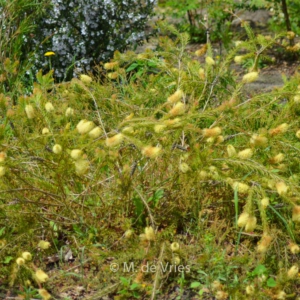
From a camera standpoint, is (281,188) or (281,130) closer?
(281,188)

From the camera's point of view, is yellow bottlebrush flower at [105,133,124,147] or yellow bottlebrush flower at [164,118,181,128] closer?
yellow bottlebrush flower at [105,133,124,147]

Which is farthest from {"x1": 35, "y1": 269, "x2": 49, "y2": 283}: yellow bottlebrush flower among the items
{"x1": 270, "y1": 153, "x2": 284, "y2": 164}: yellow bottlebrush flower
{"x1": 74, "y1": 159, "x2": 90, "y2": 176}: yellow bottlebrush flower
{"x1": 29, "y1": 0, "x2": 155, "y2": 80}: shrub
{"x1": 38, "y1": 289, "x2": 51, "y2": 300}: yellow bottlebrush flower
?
{"x1": 29, "y1": 0, "x2": 155, "y2": 80}: shrub

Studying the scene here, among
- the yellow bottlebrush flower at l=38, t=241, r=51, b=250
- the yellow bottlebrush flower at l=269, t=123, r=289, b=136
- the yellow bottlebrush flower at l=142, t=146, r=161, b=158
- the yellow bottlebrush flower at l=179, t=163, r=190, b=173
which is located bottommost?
the yellow bottlebrush flower at l=38, t=241, r=51, b=250

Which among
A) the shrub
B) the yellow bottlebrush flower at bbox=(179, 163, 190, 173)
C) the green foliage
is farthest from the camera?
the shrub

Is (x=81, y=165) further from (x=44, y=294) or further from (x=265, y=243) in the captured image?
(x=265, y=243)

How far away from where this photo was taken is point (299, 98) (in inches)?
110

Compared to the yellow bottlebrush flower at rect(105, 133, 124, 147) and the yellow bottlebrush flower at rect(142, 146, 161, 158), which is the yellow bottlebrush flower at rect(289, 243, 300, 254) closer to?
the yellow bottlebrush flower at rect(142, 146, 161, 158)

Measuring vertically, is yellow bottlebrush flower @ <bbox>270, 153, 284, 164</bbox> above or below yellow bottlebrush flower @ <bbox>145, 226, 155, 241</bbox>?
above

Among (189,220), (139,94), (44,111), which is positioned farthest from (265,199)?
(139,94)

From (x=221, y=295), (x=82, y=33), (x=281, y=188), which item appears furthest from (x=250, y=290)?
(x=82, y=33)

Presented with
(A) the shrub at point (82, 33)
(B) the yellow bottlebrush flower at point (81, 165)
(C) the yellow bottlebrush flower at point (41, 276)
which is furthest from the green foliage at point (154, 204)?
(A) the shrub at point (82, 33)

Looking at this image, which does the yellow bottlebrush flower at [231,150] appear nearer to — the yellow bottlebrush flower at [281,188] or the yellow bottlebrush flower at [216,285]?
the yellow bottlebrush flower at [281,188]

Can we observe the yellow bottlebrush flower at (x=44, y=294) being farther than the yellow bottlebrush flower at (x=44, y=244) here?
No

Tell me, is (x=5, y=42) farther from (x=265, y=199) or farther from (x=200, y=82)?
(x=265, y=199)
